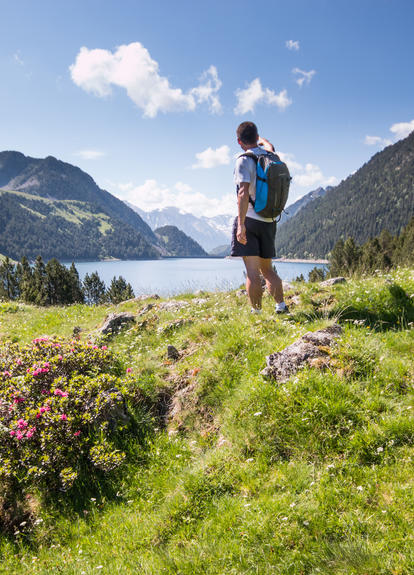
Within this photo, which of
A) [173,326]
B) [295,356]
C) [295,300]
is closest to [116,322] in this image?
[173,326]

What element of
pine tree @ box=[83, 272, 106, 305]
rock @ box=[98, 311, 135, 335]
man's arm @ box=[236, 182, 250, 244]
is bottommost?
pine tree @ box=[83, 272, 106, 305]

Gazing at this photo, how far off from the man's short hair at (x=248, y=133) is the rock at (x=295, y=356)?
3.81m

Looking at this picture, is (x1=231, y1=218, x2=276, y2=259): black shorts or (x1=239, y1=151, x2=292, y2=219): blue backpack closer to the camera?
(x1=239, y1=151, x2=292, y2=219): blue backpack

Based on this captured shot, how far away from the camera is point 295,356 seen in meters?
4.34

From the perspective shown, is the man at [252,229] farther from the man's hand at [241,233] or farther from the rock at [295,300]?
the rock at [295,300]

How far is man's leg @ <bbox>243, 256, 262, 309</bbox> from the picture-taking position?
6223mm

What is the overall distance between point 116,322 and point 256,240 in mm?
4470

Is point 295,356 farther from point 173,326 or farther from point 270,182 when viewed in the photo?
point 173,326

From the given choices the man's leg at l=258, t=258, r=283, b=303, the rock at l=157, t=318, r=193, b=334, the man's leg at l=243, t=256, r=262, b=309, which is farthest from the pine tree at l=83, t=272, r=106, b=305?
the man's leg at l=258, t=258, r=283, b=303

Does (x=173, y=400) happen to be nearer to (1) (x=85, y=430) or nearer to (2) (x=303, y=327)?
(1) (x=85, y=430)

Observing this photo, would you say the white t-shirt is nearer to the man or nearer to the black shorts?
the man

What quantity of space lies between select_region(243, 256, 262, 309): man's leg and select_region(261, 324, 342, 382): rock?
1.81m

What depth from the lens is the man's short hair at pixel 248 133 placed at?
6.02 m

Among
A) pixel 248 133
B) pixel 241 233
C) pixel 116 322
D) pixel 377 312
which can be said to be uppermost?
pixel 248 133
